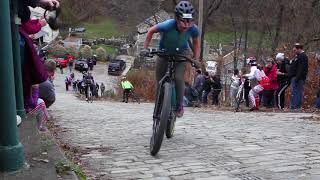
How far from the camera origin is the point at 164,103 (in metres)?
6.27

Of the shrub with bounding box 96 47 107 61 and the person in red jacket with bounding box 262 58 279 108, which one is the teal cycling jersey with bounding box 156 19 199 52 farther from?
the shrub with bounding box 96 47 107 61

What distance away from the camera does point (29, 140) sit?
4766mm

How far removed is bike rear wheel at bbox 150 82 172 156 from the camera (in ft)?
19.9

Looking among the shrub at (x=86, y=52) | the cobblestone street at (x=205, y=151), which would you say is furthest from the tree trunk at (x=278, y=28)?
the shrub at (x=86, y=52)

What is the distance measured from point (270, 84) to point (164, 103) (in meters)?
10.2

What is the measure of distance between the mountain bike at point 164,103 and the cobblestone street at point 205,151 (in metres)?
0.19

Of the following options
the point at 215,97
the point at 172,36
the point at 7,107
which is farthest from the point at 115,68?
the point at 7,107

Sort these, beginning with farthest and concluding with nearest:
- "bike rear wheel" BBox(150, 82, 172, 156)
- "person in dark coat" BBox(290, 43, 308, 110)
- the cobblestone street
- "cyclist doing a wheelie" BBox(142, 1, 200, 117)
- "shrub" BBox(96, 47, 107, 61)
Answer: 1. "shrub" BBox(96, 47, 107, 61)
2. "person in dark coat" BBox(290, 43, 308, 110)
3. "cyclist doing a wheelie" BBox(142, 1, 200, 117)
4. "bike rear wheel" BBox(150, 82, 172, 156)
5. the cobblestone street

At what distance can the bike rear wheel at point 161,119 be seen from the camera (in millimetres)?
6070

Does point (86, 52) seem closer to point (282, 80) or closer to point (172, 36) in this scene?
point (282, 80)

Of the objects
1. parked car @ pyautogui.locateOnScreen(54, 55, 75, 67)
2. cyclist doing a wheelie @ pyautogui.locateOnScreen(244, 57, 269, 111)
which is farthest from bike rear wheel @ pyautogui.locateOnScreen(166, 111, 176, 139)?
parked car @ pyautogui.locateOnScreen(54, 55, 75, 67)

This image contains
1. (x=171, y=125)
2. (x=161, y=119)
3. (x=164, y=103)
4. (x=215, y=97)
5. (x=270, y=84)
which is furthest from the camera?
(x=215, y=97)

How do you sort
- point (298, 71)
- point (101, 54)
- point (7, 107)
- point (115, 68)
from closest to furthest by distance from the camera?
point (7, 107) < point (298, 71) < point (115, 68) < point (101, 54)

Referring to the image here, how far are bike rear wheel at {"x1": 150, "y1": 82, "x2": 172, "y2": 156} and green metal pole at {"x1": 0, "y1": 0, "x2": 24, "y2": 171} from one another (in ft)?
8.09
